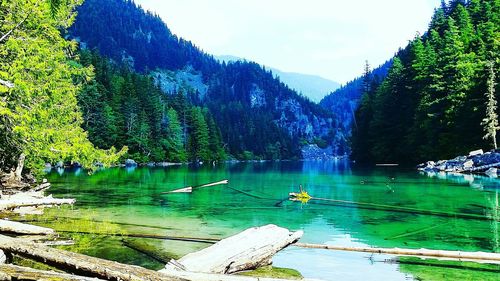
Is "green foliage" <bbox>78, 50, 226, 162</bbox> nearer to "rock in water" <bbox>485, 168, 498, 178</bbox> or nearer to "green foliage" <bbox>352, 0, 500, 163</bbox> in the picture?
"green foliage" <bbox>352, 0, 500, 163</bbox>

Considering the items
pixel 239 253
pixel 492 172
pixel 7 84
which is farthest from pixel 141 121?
pixel 239 253

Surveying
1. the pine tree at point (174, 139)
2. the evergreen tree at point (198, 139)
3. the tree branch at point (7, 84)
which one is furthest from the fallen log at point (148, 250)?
the evergreen tree at point (198, 139)

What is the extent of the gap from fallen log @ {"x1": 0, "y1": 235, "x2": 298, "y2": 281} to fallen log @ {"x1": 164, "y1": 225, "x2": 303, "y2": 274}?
1244 millimetres

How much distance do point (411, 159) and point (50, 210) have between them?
68.0m

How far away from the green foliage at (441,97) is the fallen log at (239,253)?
5480 centimetres

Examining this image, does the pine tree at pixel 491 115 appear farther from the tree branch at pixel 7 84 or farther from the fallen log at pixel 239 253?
the tree branch at pixel 7 84

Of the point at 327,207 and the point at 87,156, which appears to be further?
the point at 327,207

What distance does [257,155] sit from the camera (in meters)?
179

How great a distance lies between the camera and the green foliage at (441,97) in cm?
6088

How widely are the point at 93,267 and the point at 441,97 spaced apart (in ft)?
231

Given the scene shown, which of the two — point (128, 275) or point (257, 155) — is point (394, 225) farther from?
point (257, 155)

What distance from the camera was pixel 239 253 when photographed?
9891 millimetres

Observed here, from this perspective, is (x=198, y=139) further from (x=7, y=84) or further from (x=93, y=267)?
(x=93, y=267)

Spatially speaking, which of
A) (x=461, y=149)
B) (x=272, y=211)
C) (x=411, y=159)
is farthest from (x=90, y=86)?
(x=272, y=211)
